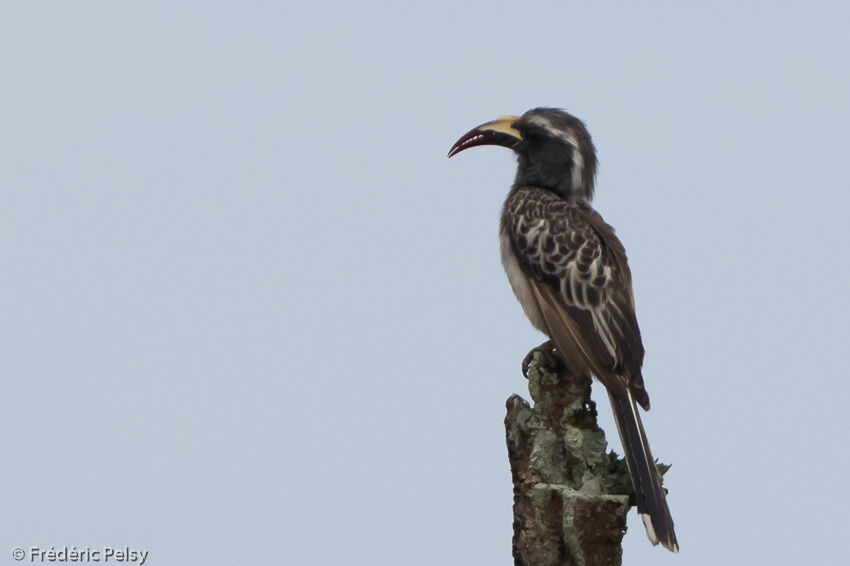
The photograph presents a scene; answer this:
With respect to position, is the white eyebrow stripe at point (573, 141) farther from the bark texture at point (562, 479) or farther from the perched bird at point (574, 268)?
the bark texture at point (562, 479)

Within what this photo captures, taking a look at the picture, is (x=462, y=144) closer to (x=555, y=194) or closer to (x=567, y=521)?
(x=555, y=194)

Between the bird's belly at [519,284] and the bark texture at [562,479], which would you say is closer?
the bark texture at [562,479]

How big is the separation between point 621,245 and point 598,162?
0.84m

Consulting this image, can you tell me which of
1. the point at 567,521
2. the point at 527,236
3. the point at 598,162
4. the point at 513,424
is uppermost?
the point at 598,162

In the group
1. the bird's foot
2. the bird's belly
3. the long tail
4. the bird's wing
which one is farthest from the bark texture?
the bird's belly

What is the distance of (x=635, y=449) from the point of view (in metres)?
8.20

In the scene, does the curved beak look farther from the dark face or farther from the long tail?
the long tail

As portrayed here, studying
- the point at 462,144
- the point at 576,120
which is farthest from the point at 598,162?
the point at 462,144

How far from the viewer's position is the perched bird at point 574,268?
8328 millimetres

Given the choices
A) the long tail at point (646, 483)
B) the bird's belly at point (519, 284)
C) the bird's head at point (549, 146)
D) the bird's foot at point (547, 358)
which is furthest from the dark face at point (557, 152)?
the long tail at point (646, 483)

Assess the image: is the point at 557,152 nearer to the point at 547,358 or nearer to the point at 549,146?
the point at 549,146

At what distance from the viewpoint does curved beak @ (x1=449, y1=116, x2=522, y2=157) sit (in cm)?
985

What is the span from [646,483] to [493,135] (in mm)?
3225

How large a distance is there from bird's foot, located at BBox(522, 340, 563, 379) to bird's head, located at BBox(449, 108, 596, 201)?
1311 mm
